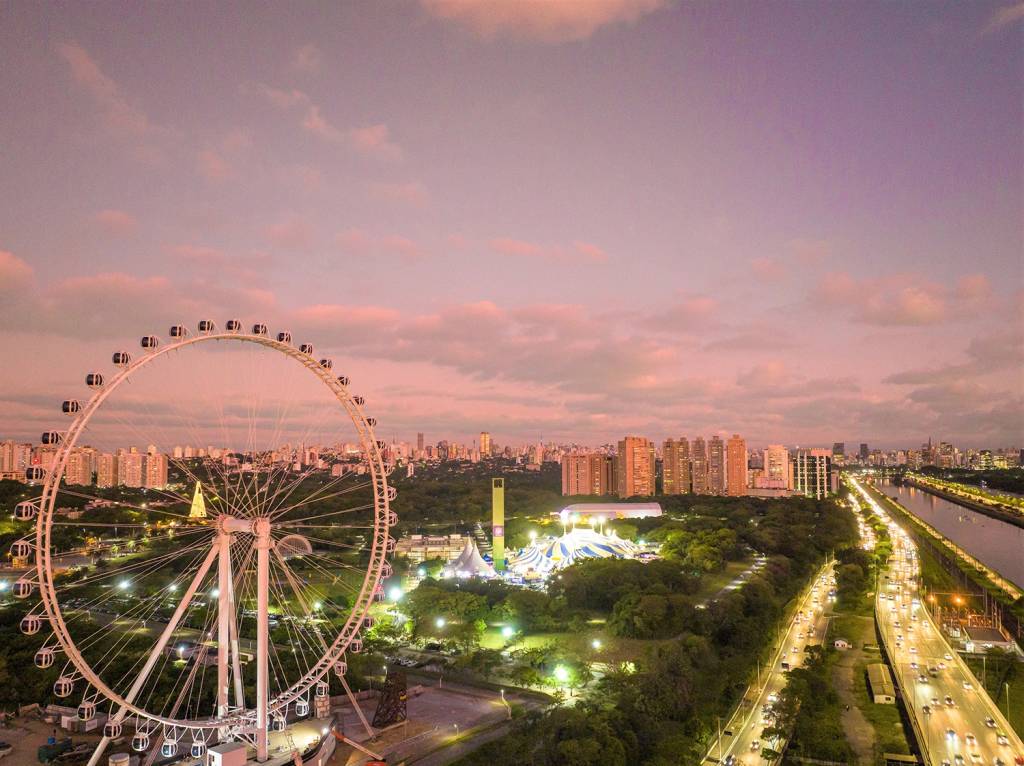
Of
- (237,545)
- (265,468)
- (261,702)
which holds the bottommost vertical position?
(261,702)

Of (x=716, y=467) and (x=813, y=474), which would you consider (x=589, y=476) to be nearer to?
(x=716, y=467)

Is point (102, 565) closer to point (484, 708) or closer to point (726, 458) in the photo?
point (484, 708)

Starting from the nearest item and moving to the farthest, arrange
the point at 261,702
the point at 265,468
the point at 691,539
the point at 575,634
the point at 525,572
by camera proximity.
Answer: the point at 261,702 < the point at 265,468 < the point at 575,634 < the point at 525,572 < the point at 691,539

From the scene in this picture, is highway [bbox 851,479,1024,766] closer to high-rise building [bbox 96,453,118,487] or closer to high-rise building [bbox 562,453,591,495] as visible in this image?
high-rise building [bbox 96,453,118,487]

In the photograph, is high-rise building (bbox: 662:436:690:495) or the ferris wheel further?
high-rise building (bbox: 662:436:690:495)

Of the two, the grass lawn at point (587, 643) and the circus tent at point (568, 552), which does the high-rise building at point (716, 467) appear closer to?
the circus tent at point (568, 552)

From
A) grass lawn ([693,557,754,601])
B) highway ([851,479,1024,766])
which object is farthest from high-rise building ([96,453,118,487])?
highway ([851,479,1024,766])

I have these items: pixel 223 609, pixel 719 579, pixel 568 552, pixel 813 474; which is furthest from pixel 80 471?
pixel 813 474

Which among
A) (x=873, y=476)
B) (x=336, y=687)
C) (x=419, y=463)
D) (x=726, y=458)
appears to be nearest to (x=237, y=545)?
(x=336, y=687)
